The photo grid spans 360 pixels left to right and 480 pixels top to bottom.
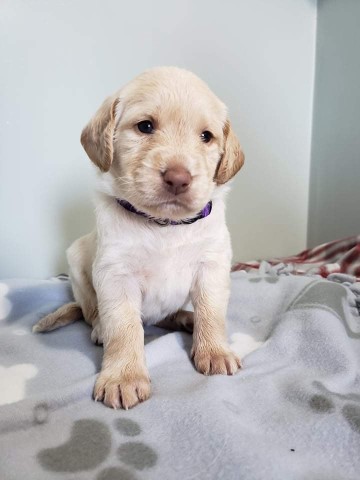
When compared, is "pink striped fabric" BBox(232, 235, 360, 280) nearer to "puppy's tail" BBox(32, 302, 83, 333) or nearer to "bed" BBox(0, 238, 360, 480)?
"bed" BBox(0, 238, 360, 480)

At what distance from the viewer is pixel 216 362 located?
51.4 inches

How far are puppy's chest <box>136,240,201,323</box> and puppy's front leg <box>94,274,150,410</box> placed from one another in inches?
1.9

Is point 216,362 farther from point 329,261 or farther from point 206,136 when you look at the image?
point 329,261

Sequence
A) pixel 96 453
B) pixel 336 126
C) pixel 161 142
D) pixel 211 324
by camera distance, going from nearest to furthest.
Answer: pixel 96 453 < pixel 161 142 < pixel 211 324 < pixel 336 126

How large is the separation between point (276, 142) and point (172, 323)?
162cm

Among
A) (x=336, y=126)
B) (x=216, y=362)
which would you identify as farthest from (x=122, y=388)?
(x=336, y=126)

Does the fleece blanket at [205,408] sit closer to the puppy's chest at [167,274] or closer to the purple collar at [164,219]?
the puppy's chest at [167,274]

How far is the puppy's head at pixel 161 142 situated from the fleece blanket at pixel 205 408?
0.51m

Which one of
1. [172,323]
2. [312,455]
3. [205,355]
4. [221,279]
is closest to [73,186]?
[172,323]

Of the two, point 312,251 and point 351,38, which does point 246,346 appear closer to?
point 312,251

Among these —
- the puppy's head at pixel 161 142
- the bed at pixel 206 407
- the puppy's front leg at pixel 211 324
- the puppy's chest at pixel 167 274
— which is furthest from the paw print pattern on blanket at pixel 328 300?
the puppy's head at pixel 161 142

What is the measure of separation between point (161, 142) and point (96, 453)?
822 millimetres

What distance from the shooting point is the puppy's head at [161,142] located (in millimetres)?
1231

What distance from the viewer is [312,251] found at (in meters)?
2.66
